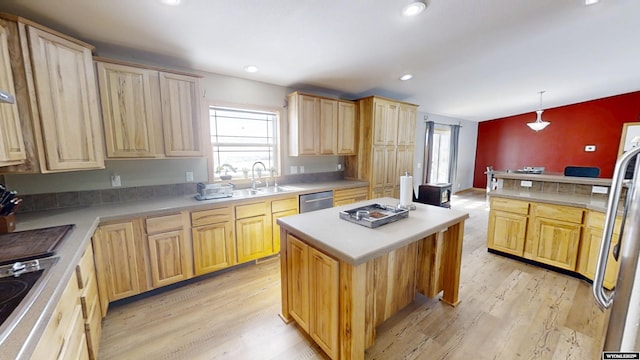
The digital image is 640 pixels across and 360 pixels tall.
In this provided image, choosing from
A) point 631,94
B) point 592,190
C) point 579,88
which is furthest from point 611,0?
point 631,94

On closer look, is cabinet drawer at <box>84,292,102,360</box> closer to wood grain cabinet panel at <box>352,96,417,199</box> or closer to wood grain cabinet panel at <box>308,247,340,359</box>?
wood grain cabinet panel at <box>308,247,340,359</box>

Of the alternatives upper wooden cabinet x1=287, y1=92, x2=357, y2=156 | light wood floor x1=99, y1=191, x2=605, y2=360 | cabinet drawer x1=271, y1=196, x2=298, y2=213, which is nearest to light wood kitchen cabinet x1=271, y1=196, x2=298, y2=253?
cabinet drawer x1=271, y1=196, x2=298, y2=213

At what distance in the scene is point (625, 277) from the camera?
779mm

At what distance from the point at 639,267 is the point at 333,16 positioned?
7.18ft

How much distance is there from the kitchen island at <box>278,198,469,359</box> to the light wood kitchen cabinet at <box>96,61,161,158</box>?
1.68 m

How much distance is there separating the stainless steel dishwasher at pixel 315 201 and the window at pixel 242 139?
0.70m

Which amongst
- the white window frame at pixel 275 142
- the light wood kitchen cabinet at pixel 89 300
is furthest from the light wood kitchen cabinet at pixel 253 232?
the light wood kitchen cabinet at pixel 89 300

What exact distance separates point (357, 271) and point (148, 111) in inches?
94.7

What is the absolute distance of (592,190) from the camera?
9.09 feet

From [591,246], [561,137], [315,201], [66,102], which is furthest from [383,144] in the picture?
[561,137]

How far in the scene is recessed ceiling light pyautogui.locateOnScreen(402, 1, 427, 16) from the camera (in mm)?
1863

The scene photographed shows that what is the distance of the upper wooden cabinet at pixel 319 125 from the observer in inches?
135

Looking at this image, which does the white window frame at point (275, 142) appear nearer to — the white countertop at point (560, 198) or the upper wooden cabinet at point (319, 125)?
the upper wooden cabinet at point (319, 125)

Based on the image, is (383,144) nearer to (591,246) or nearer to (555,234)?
(555,234)
